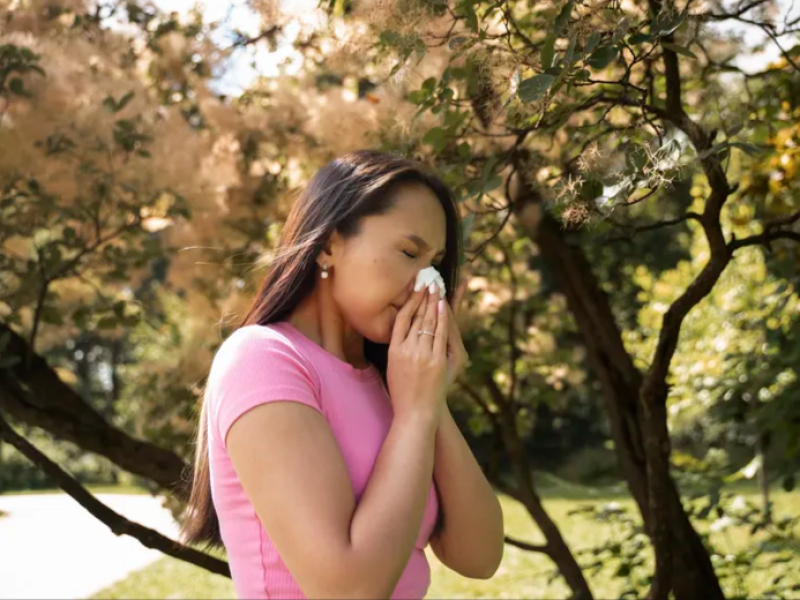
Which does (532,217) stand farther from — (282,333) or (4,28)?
(4,28)

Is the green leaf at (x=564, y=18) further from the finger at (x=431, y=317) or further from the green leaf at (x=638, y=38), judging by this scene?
the finger at (x=431, y=317)

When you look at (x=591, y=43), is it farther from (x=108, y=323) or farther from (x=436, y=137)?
(x=108, y=323)

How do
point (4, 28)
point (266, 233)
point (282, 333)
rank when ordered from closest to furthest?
point (282, 333), point (4, 28), point (266, 233)

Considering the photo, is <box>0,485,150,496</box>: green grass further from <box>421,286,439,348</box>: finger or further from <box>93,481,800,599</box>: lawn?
<box>421,286,439,348</box>: finger

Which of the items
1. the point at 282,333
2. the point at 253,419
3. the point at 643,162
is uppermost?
the point at 643,162

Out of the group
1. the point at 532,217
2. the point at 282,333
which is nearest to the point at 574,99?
the point at 532,217

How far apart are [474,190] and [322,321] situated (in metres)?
0.59

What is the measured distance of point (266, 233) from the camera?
3975 mm

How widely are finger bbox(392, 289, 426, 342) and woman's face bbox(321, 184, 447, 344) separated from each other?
0.06ft

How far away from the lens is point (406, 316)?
127 centimetres

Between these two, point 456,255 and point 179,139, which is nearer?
point 456,255

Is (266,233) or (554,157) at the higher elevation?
(266,233)

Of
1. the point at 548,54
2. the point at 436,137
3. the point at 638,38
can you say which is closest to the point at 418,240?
the point at 548,54

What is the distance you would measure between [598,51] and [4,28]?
2.31m
